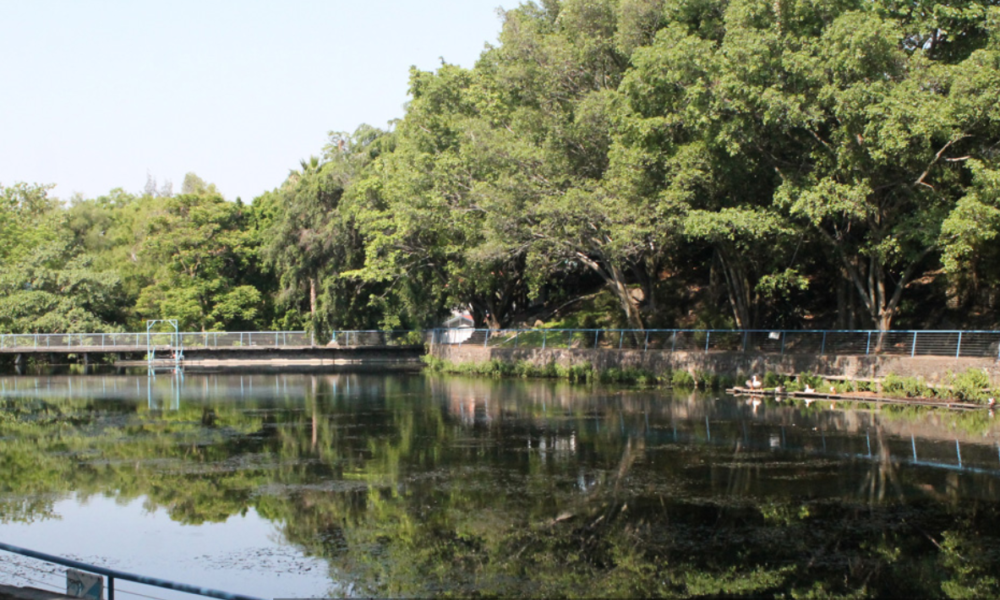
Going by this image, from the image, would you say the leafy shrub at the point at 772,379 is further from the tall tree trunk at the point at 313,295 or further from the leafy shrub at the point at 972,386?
the tall tree trunk at the point at 313,295

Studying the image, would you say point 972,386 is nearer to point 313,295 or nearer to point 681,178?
point 681,178

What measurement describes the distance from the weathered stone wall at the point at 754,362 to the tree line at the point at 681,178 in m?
1.80

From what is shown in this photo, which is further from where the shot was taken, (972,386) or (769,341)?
(769,341)

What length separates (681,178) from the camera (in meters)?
30.2

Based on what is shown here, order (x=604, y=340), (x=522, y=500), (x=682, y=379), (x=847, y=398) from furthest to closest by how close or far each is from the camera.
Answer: (x=604, y=340)
(x=682, y=379)
(x=847, y=398)
(x=522, y=500)

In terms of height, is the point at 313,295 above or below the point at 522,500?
above

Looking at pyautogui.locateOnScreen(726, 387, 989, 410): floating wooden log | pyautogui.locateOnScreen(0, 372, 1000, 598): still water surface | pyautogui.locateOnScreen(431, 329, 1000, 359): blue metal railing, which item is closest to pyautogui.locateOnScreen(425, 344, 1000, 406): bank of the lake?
pyautogui.locateOnScreen(726, 387, 989, 410): floating wooden log

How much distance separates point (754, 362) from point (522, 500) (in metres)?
20.9

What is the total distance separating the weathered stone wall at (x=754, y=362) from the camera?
93.1 feet

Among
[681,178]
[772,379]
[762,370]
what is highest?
[681,178]

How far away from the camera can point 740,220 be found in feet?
94.1

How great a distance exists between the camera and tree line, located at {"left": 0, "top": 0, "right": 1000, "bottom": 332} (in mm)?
26172

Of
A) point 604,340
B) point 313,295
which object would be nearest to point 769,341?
point 604,340

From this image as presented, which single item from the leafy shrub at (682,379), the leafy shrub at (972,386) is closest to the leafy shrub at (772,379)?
→ the leafy shrub at (682,379)
